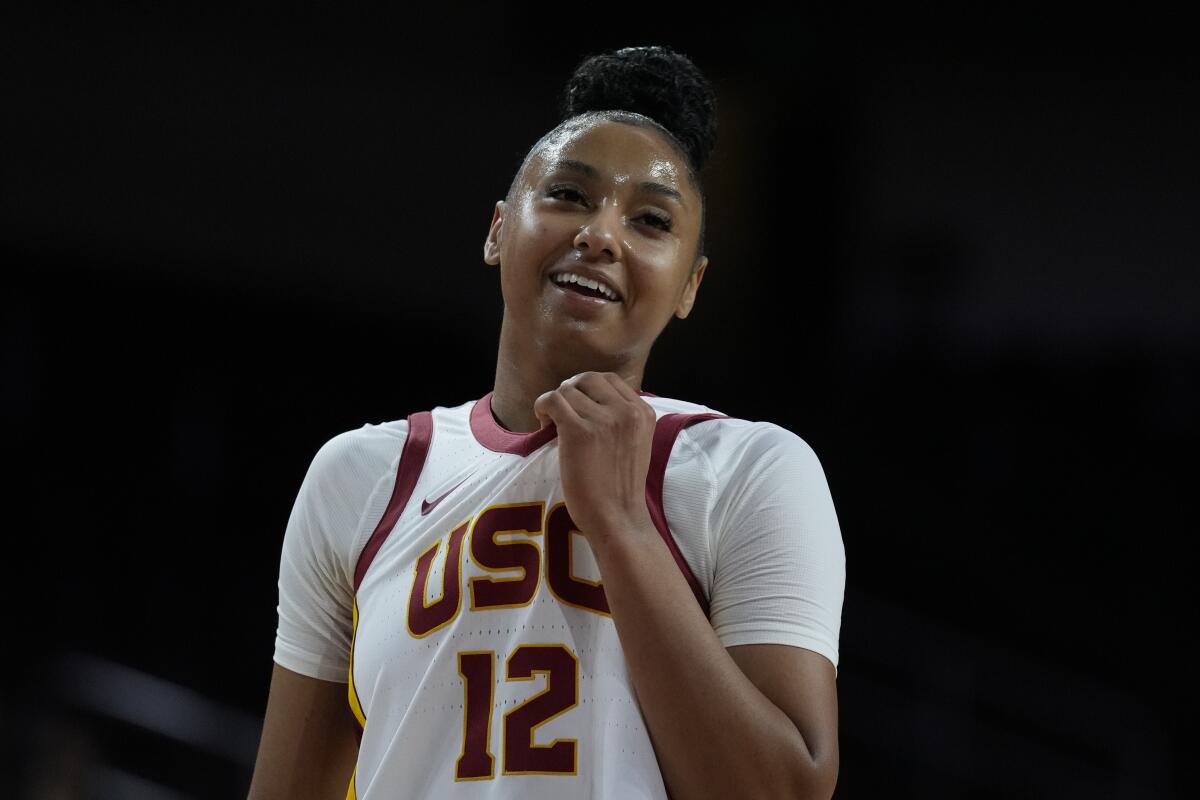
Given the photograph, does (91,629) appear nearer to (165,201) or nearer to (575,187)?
(165,201)

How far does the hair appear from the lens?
140 cm

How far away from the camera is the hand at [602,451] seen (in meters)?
1.11

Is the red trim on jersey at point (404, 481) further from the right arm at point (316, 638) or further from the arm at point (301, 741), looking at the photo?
the arm at point (301, 741)

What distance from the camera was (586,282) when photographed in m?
1.28

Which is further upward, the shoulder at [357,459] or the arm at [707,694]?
the shoulder at [357,459]

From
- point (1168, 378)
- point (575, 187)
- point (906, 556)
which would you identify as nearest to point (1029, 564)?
point (906, 556)

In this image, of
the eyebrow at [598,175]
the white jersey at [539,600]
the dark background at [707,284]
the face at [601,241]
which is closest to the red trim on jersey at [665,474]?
the white jersey at [539,600]

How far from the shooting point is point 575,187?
52.1 inches

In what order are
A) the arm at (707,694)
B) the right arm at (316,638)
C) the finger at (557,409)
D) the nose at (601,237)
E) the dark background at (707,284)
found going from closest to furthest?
1. the arm at (707,694)
2. the finger at (557,409)
3. the nose at (601,237)
4. the right arm at (316,638)
5. the dark background at (707,284)

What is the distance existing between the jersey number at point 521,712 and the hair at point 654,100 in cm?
48

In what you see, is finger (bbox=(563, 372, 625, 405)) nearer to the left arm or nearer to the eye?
the left arm

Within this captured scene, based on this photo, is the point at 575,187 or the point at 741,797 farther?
the point at 575,187

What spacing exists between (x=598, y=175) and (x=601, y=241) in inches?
3.5

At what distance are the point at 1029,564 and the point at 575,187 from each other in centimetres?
567
